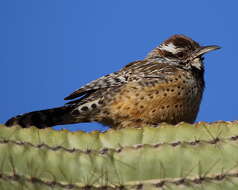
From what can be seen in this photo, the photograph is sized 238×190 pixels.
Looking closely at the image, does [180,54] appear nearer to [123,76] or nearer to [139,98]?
[123,76]

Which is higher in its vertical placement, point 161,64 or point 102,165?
point 161,64

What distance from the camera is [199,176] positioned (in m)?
1.49

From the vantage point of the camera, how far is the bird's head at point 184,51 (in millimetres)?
3531

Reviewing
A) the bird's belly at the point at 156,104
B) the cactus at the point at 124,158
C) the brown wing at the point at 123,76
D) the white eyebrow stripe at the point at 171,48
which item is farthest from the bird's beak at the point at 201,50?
the cactus at the point at 124,158

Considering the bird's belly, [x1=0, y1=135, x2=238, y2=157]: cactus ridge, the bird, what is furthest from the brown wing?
[x1=0, y1=135, x2=238, y2=157]: cactus ridge

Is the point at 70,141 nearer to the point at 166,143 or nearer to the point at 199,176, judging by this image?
the point at 166,143

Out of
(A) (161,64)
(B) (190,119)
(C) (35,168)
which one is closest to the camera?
(C) (35,168)

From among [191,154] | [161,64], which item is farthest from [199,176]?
[161,64]

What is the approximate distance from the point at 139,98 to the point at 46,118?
712mm

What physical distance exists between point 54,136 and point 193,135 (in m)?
0.42

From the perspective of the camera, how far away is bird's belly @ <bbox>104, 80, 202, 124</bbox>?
3088mm

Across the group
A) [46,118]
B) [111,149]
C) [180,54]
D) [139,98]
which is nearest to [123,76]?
[139,98]

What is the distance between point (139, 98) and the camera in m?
3.13

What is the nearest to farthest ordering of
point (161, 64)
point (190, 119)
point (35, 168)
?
point (35, 168)
point (190, 119)
point (161, 64)
